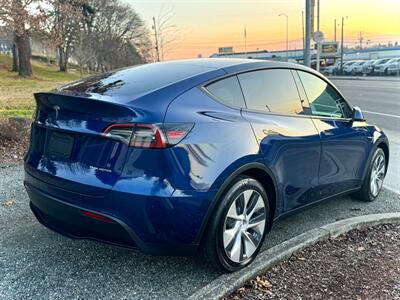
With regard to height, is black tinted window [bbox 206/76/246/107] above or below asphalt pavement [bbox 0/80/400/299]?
above

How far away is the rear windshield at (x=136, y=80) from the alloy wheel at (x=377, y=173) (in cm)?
276

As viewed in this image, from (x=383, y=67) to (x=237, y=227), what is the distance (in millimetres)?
42122

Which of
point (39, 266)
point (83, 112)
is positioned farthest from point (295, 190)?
point (39, 266)

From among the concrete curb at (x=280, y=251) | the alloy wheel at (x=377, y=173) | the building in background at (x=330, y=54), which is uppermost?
the building in background at (x=330, y=54)

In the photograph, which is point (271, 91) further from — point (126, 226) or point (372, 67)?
point (372, 67)

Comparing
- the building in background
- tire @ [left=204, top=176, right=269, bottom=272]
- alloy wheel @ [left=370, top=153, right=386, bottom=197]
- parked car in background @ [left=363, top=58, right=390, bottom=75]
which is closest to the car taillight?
tire @ [left=204, top=176, right=269, bottom=272]

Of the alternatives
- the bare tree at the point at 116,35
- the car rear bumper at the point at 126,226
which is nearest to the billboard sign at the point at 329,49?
the bare tree at the point at 116,35

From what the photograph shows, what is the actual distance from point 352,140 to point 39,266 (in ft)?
A: 10.8

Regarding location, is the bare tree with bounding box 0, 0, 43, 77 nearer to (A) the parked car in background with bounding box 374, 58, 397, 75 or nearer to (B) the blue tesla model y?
(B) the blue tesla model y

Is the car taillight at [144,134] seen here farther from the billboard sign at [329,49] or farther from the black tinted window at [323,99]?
the billboard sign at [329,49]

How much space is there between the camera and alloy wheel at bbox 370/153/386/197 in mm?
5125

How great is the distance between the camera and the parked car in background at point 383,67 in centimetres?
4019

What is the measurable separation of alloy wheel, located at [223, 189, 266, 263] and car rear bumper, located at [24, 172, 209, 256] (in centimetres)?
33

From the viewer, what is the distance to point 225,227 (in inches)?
124
